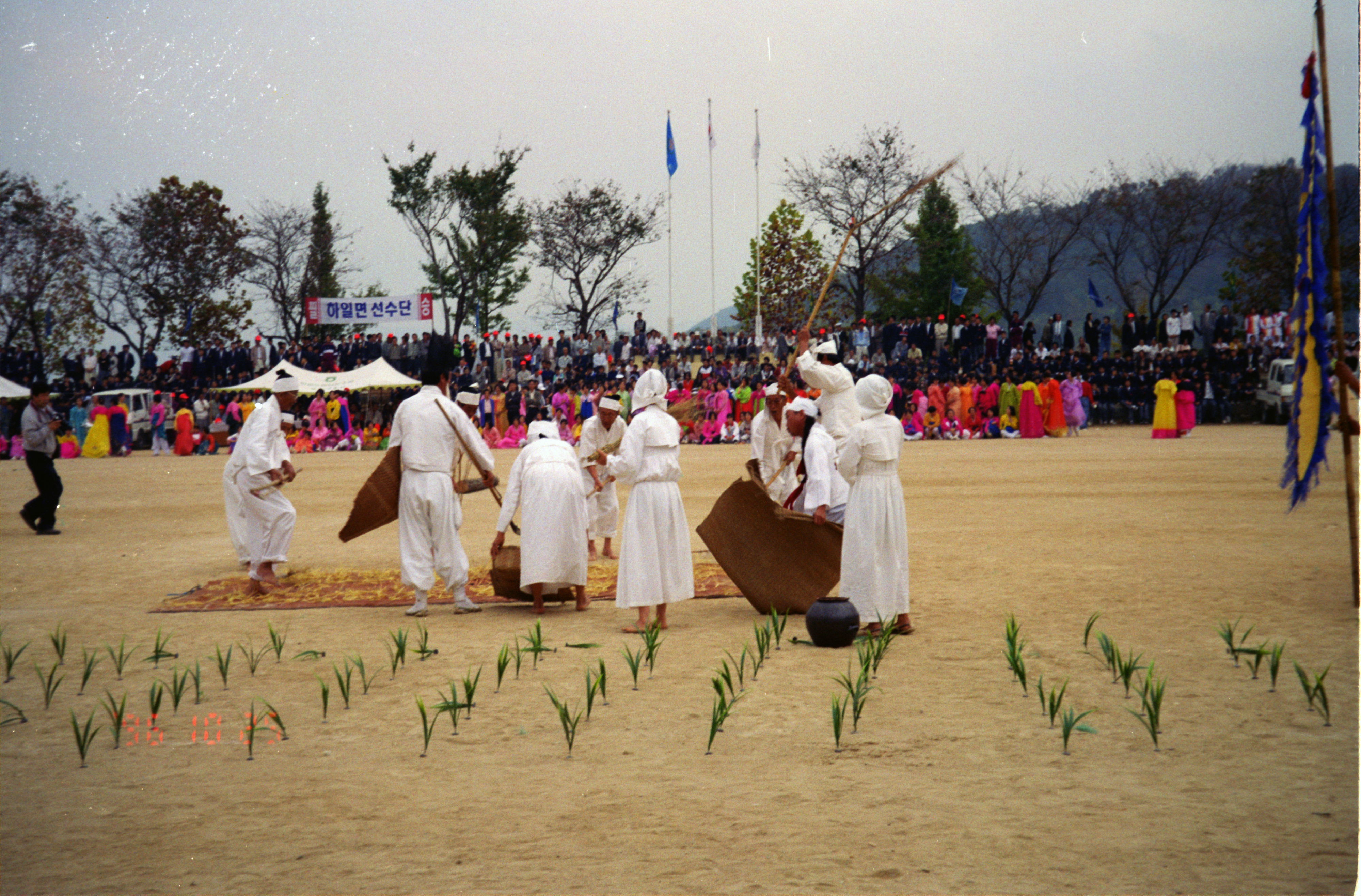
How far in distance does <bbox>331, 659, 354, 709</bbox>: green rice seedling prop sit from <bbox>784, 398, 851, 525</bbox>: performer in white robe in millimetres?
3043

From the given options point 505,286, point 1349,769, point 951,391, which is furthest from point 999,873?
point 505,286

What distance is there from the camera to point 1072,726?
171 inches

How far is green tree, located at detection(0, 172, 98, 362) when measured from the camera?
19.9 metres

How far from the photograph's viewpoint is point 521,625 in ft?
23.3

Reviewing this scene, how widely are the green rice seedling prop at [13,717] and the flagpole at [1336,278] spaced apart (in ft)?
17.9

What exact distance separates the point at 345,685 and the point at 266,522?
3.73m

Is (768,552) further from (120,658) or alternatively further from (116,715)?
(116,715)

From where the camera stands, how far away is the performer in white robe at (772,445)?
29.8 feet

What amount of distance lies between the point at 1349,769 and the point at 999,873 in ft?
5.54

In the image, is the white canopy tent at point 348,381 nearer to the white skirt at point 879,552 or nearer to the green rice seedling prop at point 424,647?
the green rice seedling prop at point 424,647

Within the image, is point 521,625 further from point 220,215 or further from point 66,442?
point 220,215

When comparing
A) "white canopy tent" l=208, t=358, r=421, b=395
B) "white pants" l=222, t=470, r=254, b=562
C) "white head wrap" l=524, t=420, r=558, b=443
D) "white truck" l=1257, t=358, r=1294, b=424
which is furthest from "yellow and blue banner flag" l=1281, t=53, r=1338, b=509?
"white canopy tent" l=208, t=358, r=421, b=395

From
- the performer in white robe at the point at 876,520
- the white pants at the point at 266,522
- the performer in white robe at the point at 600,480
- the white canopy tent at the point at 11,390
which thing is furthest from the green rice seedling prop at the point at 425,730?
the white canopy tent at the point at 11,390

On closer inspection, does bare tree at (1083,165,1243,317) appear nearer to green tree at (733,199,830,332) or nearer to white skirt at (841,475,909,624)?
green tree at (733,199,830,332)
